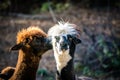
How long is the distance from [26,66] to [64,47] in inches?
42.3

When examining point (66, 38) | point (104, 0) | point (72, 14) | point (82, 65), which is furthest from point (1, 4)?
point (66, 38)

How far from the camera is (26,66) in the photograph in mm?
6945

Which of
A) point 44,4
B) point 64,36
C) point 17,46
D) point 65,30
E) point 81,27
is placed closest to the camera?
point 64,36

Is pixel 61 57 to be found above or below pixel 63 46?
below

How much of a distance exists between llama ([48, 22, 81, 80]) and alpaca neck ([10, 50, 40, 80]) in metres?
0.61

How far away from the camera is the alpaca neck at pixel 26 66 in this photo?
6.93 m

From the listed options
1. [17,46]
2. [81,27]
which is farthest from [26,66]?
[81,27]

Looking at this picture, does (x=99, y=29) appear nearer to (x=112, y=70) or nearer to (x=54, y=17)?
(x=54, y=17)

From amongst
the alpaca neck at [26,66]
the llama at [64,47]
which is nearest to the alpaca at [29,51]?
the alpaca neck at [26,66]

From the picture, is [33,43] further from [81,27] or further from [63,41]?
[81,27]

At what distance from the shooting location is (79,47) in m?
11.4

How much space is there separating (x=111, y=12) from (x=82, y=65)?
A: 473 cm

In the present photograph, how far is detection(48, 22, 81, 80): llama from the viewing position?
6.25 metres

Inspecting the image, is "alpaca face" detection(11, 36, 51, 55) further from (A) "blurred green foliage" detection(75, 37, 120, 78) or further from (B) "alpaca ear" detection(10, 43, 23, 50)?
(A) "blurred green foliage" detection(75, 37, 120, 78)
